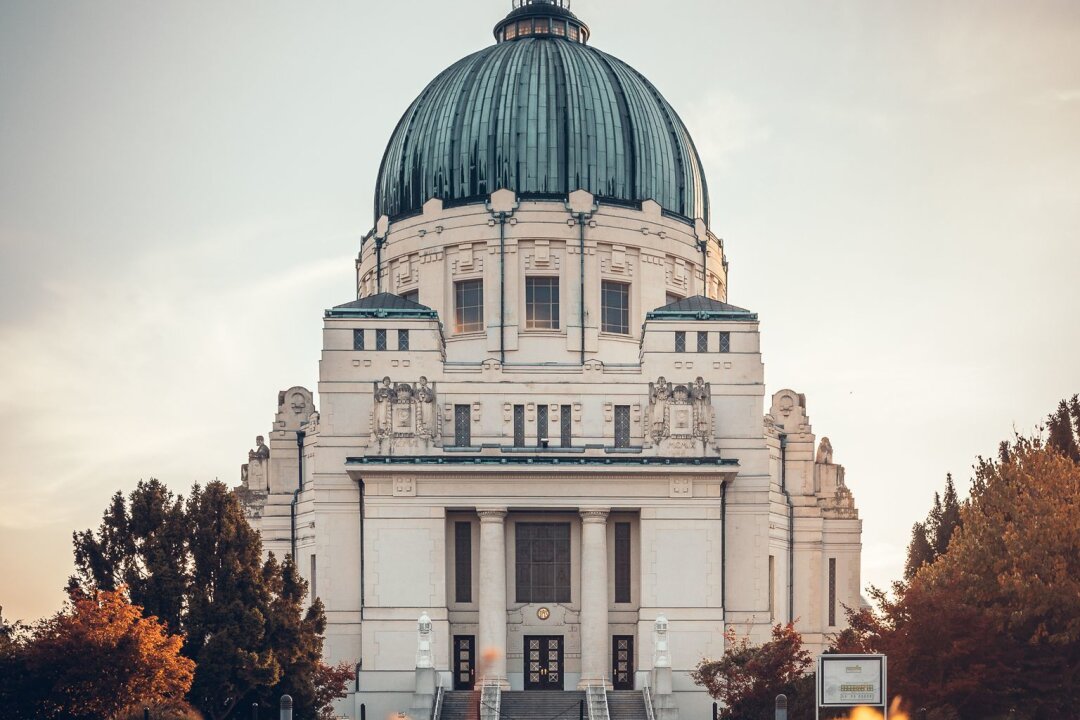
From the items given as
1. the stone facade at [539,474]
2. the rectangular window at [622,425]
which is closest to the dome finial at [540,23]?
the stone facade at [539,474]

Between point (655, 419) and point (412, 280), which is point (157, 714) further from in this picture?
point (412, 280)

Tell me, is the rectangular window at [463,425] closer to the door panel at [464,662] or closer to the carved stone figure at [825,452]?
the door panel at [464,662]

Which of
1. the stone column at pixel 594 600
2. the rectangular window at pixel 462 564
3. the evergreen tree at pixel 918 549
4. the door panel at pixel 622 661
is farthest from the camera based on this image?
the evergreen tree at pixel 918 549

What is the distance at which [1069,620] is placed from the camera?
63.3m

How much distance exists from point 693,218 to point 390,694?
32.5 metres

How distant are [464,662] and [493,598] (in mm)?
3732

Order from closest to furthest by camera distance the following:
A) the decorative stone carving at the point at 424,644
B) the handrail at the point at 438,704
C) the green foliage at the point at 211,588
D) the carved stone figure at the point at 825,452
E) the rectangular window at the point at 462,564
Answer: the green foliage at the point at 211,588 < the handrail at the point at 438,704 < the decorative stone carving at the point at 424,644 < the rectangular window at the point at 462,564 < the carved stone figure at the point at 825,452

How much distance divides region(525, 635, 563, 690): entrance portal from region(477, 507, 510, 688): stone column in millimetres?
1671

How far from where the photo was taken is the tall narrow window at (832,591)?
98438 millimetres

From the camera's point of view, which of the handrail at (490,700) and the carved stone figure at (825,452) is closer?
the handrail at (490,700)

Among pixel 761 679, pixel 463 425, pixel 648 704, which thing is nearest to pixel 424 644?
pixel 648 704

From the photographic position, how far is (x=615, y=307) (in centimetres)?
9550

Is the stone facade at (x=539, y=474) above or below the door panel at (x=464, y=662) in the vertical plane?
above

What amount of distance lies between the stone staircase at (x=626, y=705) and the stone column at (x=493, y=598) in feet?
17.4
